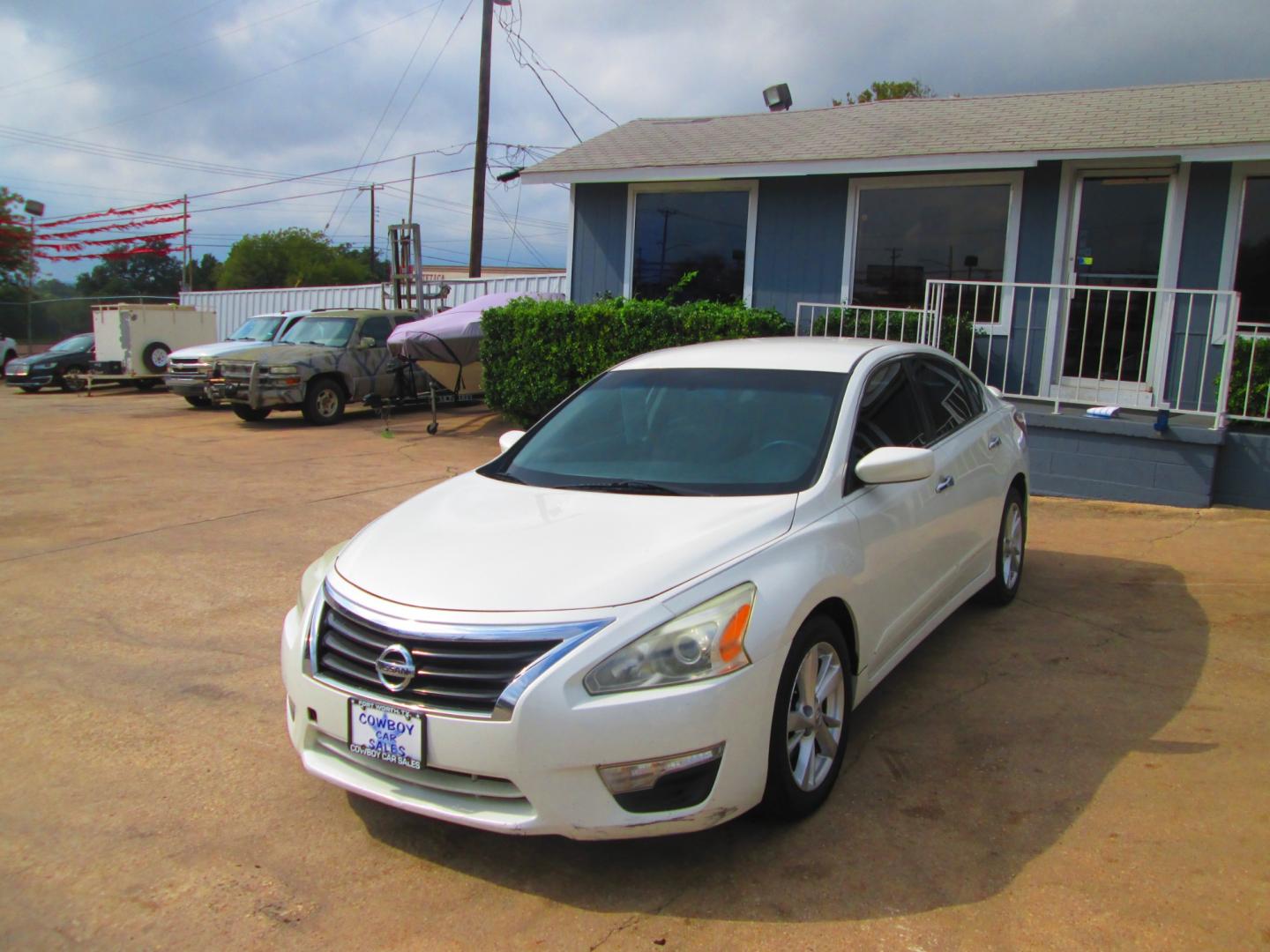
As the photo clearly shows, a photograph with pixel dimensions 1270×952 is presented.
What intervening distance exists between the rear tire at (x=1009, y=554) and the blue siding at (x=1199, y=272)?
496cm

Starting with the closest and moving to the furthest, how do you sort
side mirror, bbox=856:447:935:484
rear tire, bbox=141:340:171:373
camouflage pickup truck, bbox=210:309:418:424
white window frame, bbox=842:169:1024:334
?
side mirror, bbox=856:447:935:484 < white window frame, bbox=842:169:1024:334 < camouflage pickup truck, bbox=210:309:418:424 < rear tire, bbox=141:340:171:373

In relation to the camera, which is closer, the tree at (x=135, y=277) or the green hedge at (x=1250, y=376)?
the green hedge at (x=1250, y=376)

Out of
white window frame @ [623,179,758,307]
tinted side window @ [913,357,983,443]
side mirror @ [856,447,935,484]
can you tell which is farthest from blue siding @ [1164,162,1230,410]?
side mirror @ [856,447,935,484]

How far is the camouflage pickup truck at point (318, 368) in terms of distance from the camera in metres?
14.2

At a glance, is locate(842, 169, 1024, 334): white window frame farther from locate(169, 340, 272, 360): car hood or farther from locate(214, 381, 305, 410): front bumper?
locate(169, 340, 272, 360): car hood

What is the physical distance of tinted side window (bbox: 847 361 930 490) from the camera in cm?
395

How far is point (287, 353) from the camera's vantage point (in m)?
14.6

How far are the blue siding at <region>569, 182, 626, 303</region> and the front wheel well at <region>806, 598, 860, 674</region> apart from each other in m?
9.96

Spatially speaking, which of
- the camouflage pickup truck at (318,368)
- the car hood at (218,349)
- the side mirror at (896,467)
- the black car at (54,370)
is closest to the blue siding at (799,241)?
the camouflage pickup truck at (318,368)

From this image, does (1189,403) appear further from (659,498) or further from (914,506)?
(659,498)

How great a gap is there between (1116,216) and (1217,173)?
95cm

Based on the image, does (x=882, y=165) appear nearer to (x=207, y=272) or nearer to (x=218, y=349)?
(x=218, y=349)

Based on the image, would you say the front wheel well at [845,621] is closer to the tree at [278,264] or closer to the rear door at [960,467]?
the rear door at [960,467]

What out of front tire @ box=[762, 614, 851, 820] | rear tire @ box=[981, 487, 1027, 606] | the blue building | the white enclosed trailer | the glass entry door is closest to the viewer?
front tire @ box=[762, 614, 851, 820]
